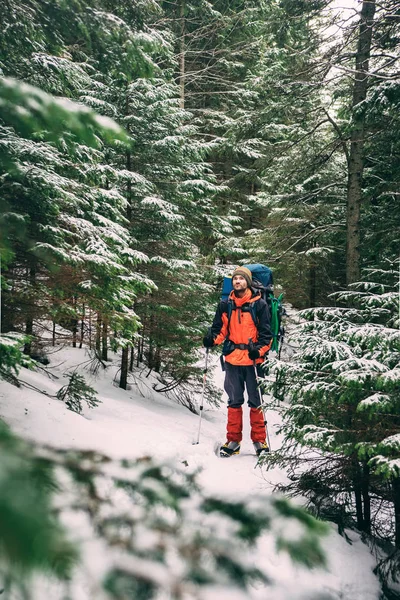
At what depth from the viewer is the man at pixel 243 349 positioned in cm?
550

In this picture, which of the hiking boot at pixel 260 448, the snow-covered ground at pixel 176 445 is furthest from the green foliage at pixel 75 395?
the hiking boot at pixel 260 448

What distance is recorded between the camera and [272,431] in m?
9.32

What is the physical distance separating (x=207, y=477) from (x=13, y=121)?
4164 mm

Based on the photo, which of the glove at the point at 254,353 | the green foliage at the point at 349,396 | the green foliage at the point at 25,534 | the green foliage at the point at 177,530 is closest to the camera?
the green foliage at the point at 25,534

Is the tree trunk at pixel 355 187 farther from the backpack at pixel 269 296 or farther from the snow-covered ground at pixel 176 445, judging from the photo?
the snow-covered ground at pixel 176 445

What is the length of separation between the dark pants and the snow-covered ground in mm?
671

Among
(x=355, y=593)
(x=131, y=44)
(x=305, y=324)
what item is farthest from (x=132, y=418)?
(x=131, y=44)

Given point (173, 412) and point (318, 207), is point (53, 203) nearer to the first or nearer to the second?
point (173, 412)

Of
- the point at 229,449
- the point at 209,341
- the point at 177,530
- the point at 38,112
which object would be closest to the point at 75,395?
the point at 209,341

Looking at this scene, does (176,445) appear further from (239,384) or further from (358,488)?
(358,488)

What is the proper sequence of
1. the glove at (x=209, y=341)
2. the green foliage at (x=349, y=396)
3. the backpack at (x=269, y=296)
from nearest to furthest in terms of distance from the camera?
1. the green foliage at (x=349, y=396)
2. the glove at (x=209, y=341)
3. the backpack at (x=269, y=296)

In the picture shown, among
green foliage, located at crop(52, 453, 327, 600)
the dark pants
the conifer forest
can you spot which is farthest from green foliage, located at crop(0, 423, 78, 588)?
the dark pants

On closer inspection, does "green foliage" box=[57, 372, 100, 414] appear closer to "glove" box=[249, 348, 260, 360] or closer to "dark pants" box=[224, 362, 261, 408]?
"dark pants" box=[224, 362, 261, 408]

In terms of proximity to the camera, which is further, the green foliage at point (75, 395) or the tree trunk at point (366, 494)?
the green foliage at point (75, 395)
